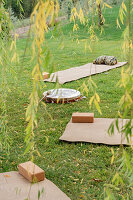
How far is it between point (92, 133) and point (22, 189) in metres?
1.23

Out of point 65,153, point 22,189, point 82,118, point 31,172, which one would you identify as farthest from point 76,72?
point 22,189

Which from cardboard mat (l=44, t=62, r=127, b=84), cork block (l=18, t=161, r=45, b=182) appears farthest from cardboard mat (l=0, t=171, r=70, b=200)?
cardboard mat (l=44, t=62, r=127, b=84)

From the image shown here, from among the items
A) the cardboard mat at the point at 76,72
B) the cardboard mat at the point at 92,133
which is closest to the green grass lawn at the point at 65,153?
the cardboard mat at the point at 92,133

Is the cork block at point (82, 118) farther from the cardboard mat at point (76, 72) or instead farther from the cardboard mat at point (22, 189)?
the cardboard mat at point (76, 72)

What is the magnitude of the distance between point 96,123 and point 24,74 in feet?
11.4

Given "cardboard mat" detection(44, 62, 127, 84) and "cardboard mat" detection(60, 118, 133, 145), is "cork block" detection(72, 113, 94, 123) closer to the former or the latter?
"cardboard mat" detection(60, 118, 133, 145)

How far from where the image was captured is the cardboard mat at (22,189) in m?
2.03

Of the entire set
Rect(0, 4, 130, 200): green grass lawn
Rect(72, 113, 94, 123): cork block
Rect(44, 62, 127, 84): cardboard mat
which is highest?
Rect(44, 62, 127, 84): cardboard mat

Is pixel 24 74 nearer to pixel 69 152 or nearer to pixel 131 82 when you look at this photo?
pixel 69 152

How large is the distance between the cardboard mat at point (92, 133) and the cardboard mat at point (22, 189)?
850 millimetres

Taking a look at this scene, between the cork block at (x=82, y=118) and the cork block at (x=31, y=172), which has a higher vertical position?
the cork block at (x=82, y=118)

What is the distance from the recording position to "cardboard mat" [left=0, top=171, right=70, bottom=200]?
203 centimetres

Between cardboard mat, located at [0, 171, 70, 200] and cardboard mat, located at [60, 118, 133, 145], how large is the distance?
0.85m

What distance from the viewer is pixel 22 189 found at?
2.13 metres
